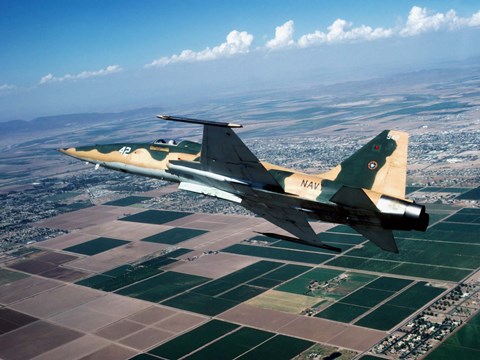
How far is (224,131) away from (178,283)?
5842cm

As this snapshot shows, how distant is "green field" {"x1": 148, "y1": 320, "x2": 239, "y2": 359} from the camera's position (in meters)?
59.4

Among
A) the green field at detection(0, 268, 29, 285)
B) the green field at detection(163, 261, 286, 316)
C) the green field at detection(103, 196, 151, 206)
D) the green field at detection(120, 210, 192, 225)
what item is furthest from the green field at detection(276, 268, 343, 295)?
the green field at detection(103, 196, 151, 206)

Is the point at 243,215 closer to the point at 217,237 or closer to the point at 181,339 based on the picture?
the point at 217,237

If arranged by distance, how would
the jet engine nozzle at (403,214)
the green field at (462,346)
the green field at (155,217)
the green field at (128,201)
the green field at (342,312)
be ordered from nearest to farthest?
the jet engine nozzle at (403,214) < the green field at (462,346) < the green field at (342,312) < the green field at (155,217) < the green field at (128,201)

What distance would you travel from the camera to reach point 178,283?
82375mm

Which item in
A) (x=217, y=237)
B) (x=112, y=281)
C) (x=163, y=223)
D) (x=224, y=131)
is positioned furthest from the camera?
(x=163, y=223)

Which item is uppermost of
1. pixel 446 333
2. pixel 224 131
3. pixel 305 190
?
pixel 224 131

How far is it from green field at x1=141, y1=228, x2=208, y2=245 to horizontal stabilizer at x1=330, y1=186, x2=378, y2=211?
3164 inches

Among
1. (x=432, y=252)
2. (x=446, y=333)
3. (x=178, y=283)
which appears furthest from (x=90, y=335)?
(x=432, y=252)

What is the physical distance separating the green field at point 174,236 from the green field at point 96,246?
6.83 metres

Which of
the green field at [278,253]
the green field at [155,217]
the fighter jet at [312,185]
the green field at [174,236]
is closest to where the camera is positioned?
the fighter jet at [312,185]

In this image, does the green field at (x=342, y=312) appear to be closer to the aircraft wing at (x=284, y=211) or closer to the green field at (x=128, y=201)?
the aircraft wing at (x=284, y=211)

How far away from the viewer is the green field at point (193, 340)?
59406mm

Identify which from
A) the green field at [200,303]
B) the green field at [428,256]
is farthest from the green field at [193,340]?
the green field at [428,256]
